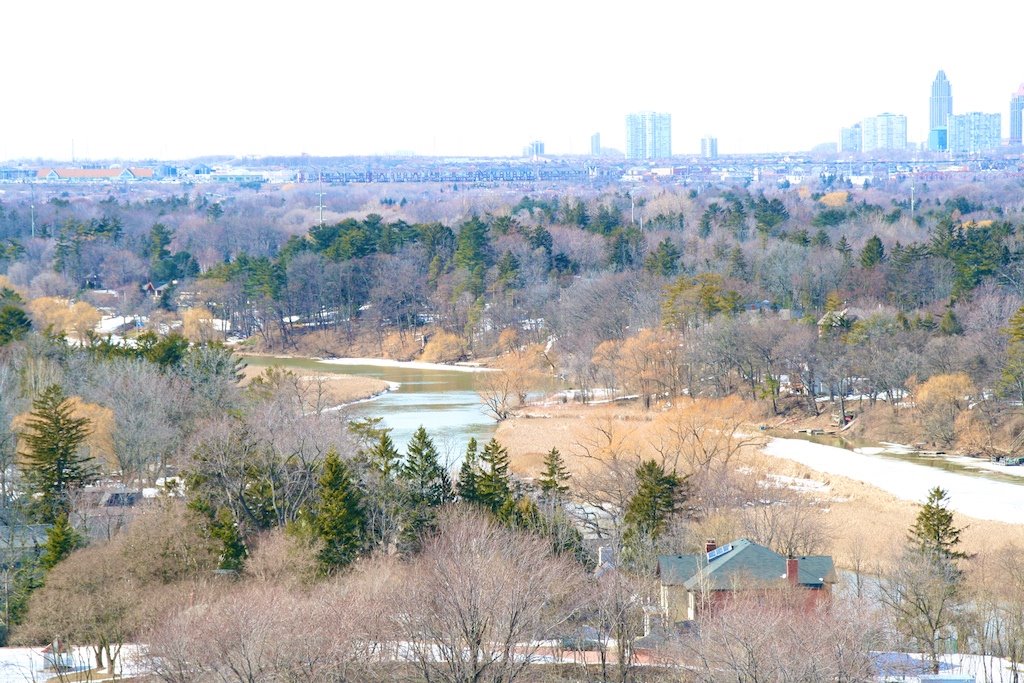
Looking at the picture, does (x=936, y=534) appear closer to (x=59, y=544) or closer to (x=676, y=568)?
(x=676, y=568)

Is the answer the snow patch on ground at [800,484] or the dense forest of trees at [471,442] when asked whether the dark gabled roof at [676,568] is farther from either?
the snow patch on ground at [800,484]

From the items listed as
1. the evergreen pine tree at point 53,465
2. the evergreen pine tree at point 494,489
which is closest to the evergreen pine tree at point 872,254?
the evergreen pine tree at point 494,489

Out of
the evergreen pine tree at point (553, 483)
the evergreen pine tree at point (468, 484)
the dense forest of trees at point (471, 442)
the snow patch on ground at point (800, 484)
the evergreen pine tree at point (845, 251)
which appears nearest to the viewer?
the dense forest of trees at point (471, 442)

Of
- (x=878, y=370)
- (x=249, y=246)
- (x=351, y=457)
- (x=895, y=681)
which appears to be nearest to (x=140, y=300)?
(x=249, y=246)

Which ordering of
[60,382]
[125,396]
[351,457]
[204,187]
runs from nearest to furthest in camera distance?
[351,457] < [125,396] < [60,382] < [204,187]

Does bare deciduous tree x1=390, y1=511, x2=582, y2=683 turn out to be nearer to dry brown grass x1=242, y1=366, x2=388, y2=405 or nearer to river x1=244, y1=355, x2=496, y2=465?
river x1=244, y1=355, x2=496, y2=465

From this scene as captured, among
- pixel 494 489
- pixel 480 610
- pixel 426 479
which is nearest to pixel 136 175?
pixel 426 479

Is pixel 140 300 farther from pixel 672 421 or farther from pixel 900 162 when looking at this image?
pixel 900 162
